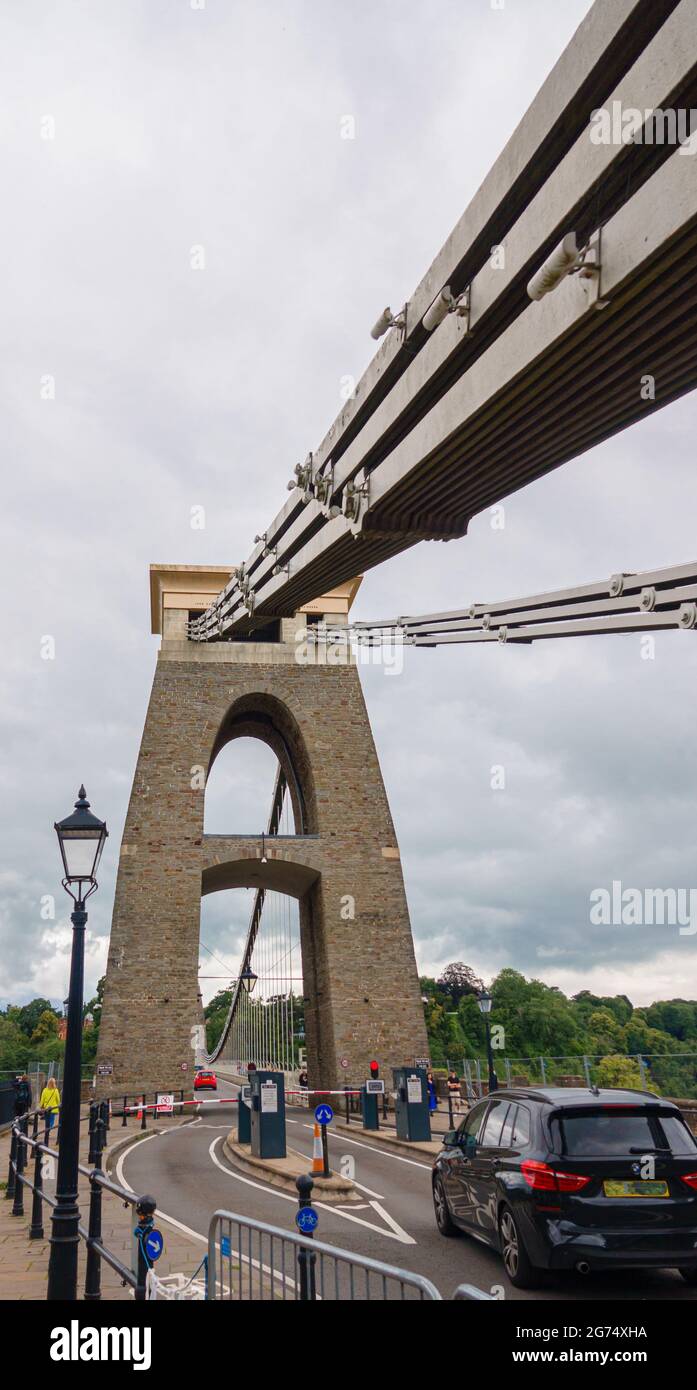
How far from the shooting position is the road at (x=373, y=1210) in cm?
655

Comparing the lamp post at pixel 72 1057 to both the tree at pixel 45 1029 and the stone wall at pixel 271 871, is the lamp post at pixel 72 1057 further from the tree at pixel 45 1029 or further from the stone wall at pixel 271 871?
the tree at pixel 45 1029

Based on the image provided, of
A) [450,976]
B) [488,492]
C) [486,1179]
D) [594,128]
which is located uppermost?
[594,128]

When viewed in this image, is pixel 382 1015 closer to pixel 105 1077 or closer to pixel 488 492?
pixel 105 1077

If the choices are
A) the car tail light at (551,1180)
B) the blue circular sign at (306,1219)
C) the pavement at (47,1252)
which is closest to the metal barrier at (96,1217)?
the pavement at (47,1252)

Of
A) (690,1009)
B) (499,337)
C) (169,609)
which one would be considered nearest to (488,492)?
(499,337)

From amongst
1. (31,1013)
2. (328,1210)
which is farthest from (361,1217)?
(31,1013)

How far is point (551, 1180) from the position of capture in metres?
6.21

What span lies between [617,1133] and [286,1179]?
6417 mm

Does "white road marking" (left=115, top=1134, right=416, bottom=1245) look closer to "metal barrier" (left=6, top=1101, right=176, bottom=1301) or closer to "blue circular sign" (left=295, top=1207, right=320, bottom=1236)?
"metal barrier" (left=6, top=1101, right=176, bottom=1301)

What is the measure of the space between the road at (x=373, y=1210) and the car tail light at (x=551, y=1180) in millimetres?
601

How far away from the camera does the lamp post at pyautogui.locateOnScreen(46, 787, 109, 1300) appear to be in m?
6.06

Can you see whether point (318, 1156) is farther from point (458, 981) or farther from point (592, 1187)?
point (458, 981)
